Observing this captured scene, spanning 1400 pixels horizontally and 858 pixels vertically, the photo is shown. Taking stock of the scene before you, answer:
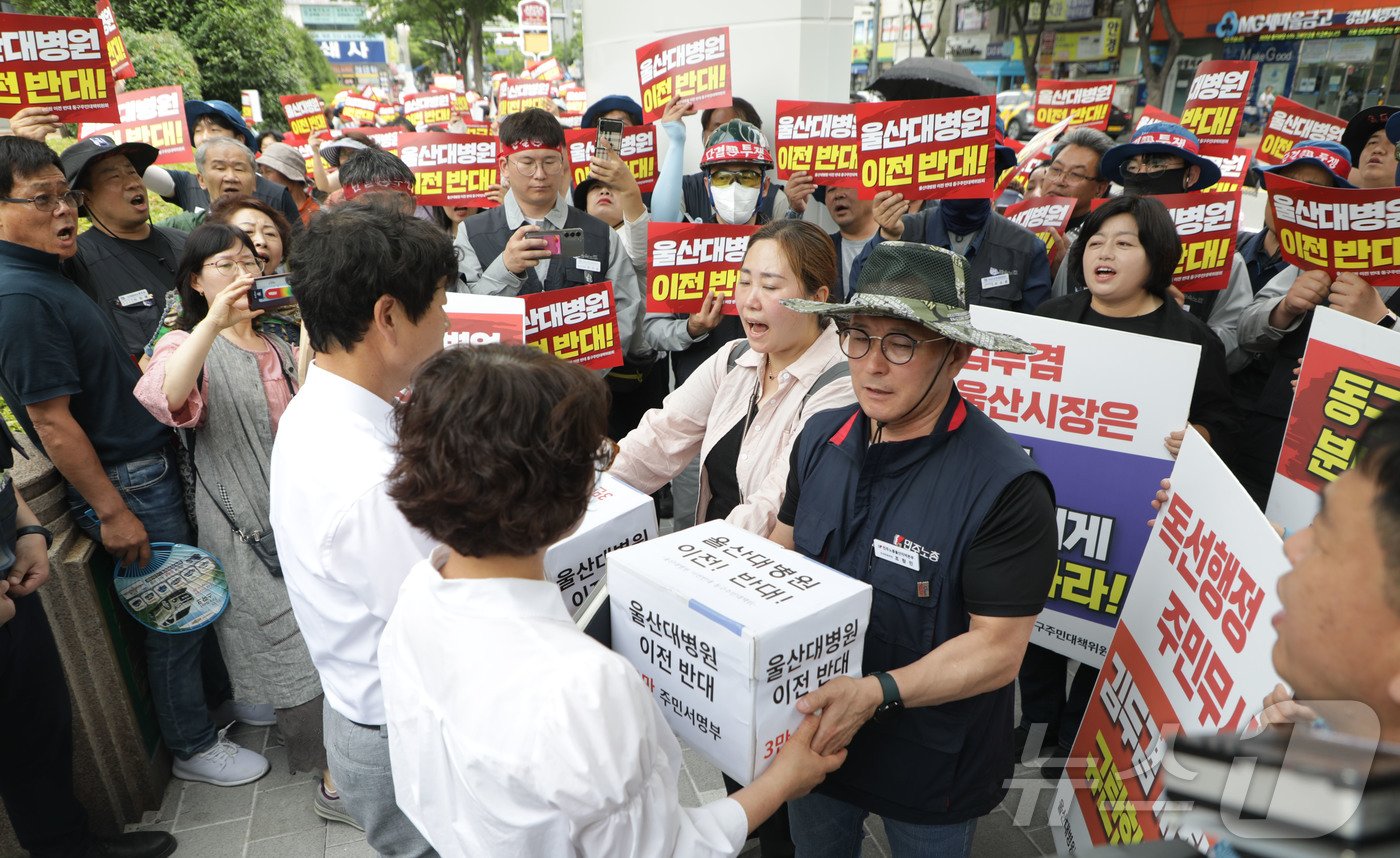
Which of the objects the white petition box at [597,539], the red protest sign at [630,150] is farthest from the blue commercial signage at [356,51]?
the white petition box at [597,539]

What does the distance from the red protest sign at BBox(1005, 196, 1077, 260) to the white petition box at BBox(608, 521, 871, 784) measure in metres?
3.76

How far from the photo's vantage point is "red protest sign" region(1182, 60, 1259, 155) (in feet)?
21.8

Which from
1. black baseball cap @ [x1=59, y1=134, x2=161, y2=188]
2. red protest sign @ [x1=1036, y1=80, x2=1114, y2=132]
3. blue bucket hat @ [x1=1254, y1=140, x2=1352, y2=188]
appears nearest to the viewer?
black baseball cap @ [x1=59, y1=134, x2=161, y2=188]

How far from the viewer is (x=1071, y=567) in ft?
9.62

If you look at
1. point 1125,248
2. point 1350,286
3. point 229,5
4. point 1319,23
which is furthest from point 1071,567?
point 1319,23

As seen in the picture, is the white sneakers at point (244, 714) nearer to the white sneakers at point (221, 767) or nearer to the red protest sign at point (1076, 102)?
the white sneakers at point (221, 767)

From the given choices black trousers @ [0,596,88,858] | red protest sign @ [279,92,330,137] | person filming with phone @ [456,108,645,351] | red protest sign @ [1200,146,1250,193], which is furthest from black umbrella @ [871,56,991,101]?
red protest sign @ [279,92,330,137]

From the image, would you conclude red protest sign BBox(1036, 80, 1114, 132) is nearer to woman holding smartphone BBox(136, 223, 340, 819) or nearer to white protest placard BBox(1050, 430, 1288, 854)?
white protest placard BBox(1050, 430, 1288, 854)

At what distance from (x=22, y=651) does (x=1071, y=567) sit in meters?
3.28

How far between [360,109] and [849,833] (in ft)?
43.5

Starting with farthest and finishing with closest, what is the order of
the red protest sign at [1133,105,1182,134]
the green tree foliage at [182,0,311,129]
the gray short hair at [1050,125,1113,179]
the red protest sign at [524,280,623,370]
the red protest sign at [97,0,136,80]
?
the green tree foliage at [182,0,311,129], the red protest sign at [97,0,136,80], the red protest sign at [1133,105,1182,134], the gray short hair at [1050,125,1113,179], the red protest sign at [524,280,623,370]

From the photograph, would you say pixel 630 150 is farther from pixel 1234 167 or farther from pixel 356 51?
pixel 356 51

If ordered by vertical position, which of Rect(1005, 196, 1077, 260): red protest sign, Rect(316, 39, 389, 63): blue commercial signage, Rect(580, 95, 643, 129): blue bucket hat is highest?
Rect(316, 39, 389, 63): blue commercial signage

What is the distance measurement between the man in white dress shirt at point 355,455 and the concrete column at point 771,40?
453 centimetres
